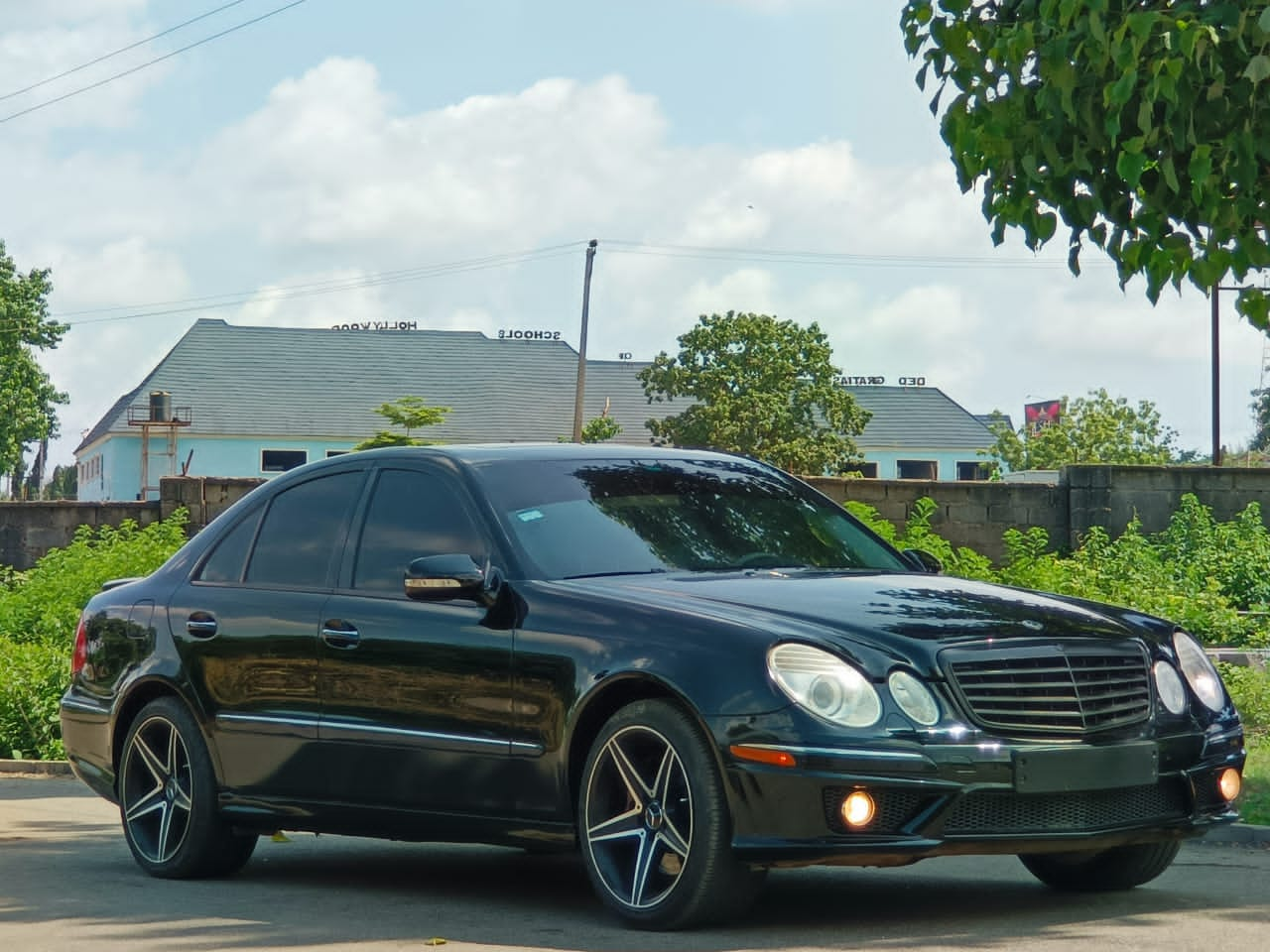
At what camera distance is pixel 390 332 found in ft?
294

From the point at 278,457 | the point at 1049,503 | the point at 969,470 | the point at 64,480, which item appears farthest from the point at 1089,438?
the point at 64,480

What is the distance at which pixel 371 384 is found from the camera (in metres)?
86.2

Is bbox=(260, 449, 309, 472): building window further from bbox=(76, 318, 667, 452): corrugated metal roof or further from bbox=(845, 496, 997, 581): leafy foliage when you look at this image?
bbox=(845, 496, 997, 581): leafy foliage

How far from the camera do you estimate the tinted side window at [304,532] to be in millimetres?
8195

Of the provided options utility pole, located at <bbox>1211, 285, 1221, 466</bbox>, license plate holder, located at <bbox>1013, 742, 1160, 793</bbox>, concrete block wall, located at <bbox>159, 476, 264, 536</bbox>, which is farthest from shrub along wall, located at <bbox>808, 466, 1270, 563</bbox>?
utility pole, located at <bbox>1211, 285, 1221, 466</bbox>

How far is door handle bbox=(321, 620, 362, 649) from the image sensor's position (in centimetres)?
775

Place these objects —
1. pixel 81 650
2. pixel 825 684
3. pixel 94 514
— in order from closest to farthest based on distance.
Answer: pixel 825 684 → pixel 81 650 → pixel 94 514

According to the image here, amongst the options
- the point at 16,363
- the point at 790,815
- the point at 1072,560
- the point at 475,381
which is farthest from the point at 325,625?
the point at 475,381

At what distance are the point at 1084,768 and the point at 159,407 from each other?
7564 cm

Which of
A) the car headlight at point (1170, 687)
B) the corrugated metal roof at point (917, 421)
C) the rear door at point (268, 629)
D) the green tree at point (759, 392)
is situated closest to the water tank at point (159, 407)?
the green tree at point (759, 392)

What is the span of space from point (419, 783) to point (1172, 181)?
3.82 meters

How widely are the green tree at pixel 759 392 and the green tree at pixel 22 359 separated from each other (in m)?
21.4

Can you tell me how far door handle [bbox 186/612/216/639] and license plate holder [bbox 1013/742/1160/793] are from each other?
360 centimetres

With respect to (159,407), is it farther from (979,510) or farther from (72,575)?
(979,510)
